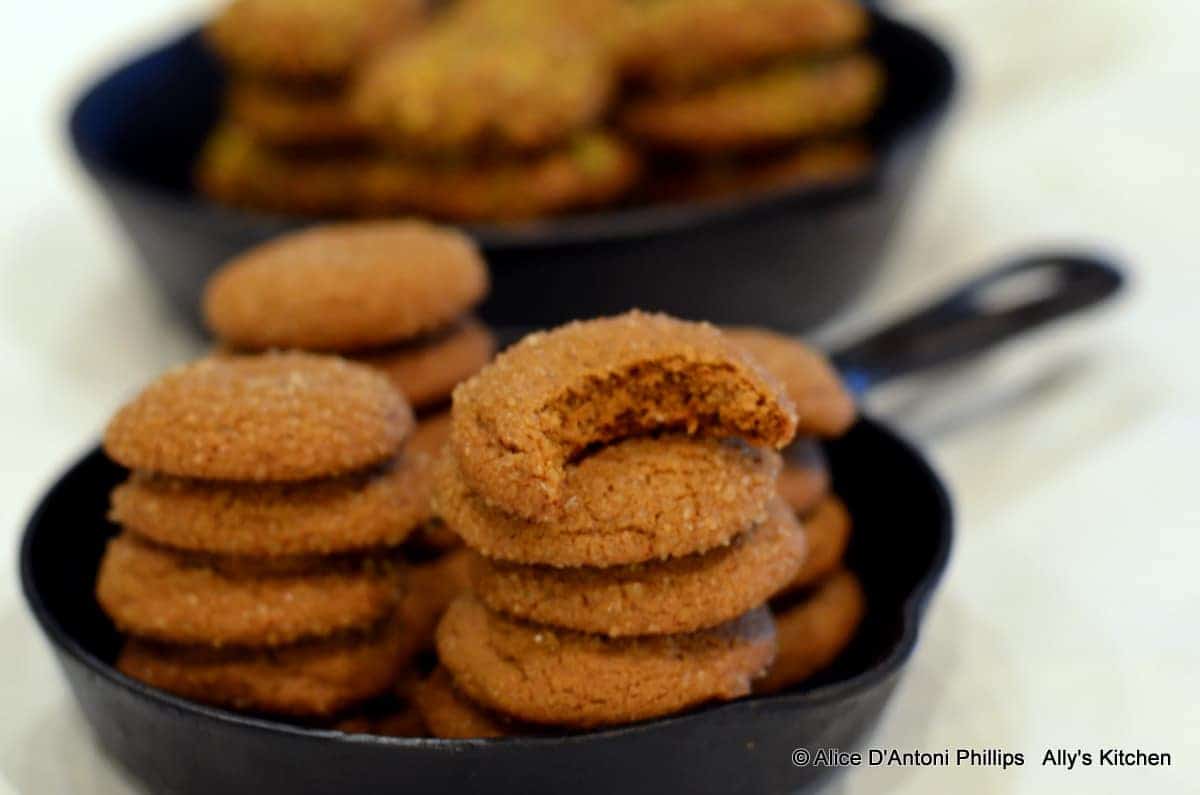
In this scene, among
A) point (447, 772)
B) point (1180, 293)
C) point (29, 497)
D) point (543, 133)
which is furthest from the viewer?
point (1180, 293)

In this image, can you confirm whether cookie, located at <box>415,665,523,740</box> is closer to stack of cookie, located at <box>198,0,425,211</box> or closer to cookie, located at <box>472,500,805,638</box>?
cookie, located at <box>472,500,805,638</box>

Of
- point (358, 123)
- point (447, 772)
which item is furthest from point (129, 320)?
point (447, 772)

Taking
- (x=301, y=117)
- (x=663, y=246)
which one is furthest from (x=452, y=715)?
(x=301, y=117)

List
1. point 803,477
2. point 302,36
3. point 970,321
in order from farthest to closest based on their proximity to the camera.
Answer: point 302,36 < point 970,321 < point 803,477

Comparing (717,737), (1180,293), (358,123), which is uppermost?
(358,123)

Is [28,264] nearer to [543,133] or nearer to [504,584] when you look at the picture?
[543,133]

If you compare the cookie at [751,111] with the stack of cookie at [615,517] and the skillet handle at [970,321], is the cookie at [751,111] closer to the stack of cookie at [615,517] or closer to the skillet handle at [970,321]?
the skillet handle at [970,321]

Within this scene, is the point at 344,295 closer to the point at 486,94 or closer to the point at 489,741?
the point at 489,741

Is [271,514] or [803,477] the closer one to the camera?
[271,514]
